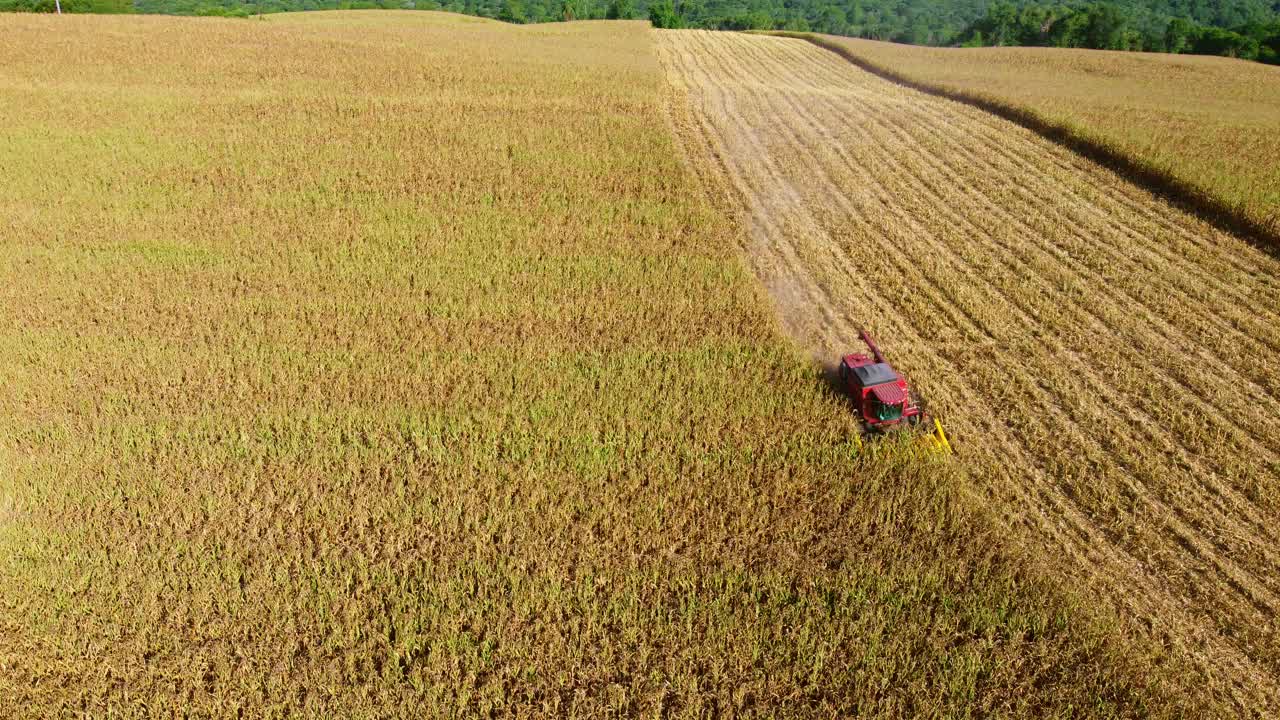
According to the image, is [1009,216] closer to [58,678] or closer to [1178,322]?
[1178,322]

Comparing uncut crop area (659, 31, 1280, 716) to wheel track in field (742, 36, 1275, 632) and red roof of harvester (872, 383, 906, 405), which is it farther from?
red roof of harvester (872, 383, 906, 405)

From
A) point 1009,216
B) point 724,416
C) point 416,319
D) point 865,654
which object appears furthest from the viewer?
point 1009,216

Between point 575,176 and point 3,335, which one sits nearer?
point 3,335

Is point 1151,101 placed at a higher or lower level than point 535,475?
higher

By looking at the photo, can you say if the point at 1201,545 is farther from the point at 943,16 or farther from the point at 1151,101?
the point at 943,16

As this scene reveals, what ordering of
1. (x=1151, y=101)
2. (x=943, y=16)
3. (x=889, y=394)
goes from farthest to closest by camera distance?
(x=943, y=16), (x=1151, y=101), (x=889, y=394)

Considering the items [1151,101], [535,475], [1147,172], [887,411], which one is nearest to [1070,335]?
[887,411]

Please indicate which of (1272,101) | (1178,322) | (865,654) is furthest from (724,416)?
(1272,101)

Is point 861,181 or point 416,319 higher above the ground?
point 861,181
